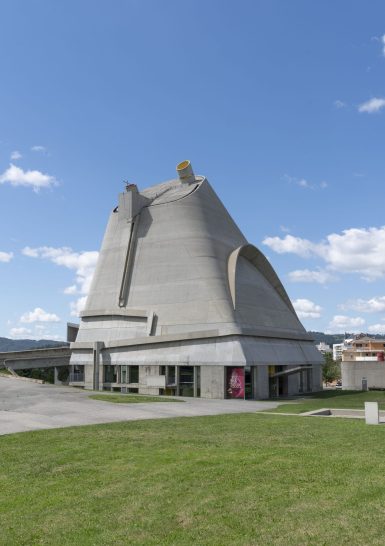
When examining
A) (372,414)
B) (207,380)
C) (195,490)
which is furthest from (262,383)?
(195,490)

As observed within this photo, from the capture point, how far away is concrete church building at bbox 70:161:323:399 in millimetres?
42838

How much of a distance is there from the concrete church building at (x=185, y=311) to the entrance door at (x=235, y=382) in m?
0.09

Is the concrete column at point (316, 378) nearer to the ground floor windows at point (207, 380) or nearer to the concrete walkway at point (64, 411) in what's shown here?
the ground floor windows at point (207, 380)

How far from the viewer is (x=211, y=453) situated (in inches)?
509

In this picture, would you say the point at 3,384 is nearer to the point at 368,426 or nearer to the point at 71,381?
the point at 71,381

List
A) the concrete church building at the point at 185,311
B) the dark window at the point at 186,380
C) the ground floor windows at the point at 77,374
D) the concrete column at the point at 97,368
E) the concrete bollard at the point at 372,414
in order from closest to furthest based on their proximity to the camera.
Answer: the concrete bollard at the point at 372,414 → the concrete church building at the point at 185,311 → the dark window at the point at 186,380 → the concrete column at the point at 97,368 → the ground floor windows at the point at 77,374

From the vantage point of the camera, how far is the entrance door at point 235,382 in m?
41.0

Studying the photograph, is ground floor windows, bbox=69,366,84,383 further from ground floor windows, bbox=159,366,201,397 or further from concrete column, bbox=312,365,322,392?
concrete column, bbox=312,365,322,392

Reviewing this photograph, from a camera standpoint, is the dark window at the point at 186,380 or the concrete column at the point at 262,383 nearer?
the concrete column at the point at 262,383

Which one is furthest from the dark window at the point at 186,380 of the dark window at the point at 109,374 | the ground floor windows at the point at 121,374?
the dark window at the point at 109,374

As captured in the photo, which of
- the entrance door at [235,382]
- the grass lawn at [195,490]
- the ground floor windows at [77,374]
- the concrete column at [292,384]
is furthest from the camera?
the ground floor windows at [77,374]

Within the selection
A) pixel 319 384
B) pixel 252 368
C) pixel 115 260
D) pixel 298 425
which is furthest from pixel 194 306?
pixel 298 425

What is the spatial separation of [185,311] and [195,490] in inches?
1435

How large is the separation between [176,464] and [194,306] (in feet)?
112
